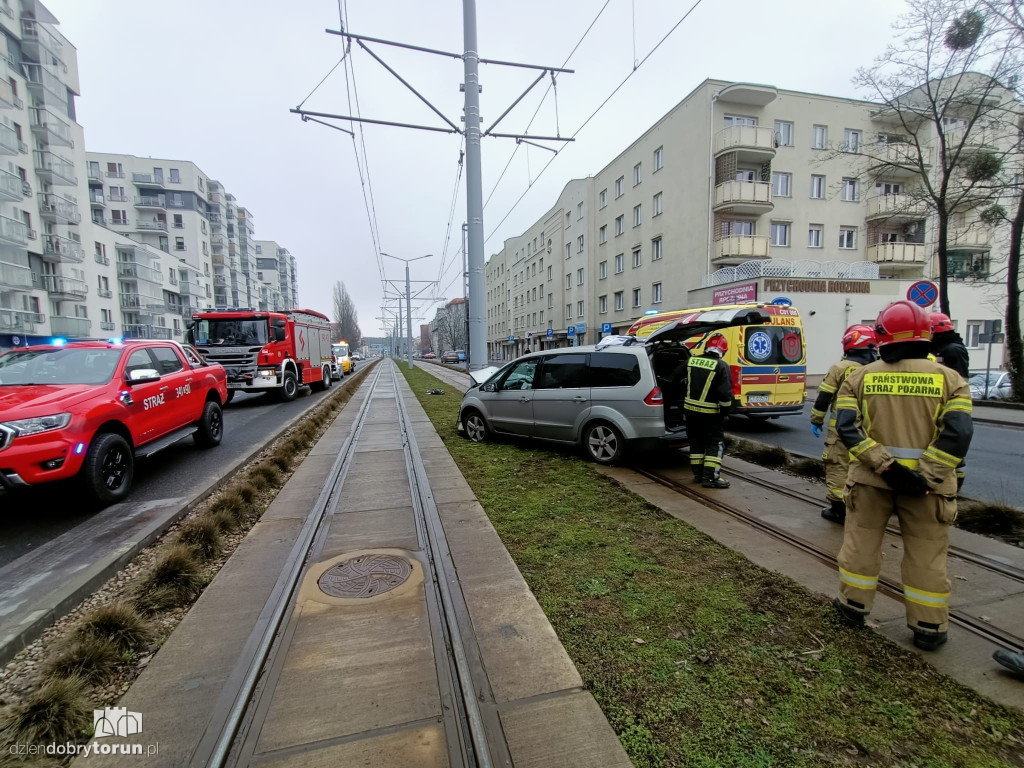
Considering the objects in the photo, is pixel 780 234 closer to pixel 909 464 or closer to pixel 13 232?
pixel 909 464

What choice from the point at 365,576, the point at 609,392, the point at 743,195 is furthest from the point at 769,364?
the point at 743,195

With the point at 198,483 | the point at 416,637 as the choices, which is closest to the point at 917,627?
the point at 416,637

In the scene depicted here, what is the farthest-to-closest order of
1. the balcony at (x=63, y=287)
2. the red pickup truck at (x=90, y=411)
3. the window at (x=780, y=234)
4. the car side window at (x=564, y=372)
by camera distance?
the balcony at (x=63, y=287), the window at (x=780, y=234), the car side window at (x=564, y=372), the red pickup truck at (x=90, y=411)

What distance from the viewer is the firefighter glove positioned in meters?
2.50

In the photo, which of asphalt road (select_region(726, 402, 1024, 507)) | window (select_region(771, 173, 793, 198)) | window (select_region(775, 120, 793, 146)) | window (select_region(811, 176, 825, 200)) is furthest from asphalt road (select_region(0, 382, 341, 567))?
window (select_region(811, 176, 825, 200))

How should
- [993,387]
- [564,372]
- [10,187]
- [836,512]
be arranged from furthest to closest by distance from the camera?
[10,187] → [993,387] → [564,372] → [836,512]

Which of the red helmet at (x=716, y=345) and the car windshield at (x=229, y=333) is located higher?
the car windshield at (x=229, y=333)

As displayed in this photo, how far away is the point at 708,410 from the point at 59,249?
4368 cm

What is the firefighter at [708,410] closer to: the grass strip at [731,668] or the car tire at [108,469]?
the grass strip at [731,668]

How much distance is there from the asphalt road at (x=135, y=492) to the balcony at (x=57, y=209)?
1386 inches

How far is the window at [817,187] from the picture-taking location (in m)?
27.2

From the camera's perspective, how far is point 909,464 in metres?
2.58

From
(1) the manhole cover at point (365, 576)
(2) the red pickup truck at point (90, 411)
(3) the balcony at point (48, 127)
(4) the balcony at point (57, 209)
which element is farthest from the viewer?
(4) the balcony at point (57, 209)

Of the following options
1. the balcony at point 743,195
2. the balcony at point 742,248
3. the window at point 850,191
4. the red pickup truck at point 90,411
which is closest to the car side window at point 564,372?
the red pickup truck at point 90,411
